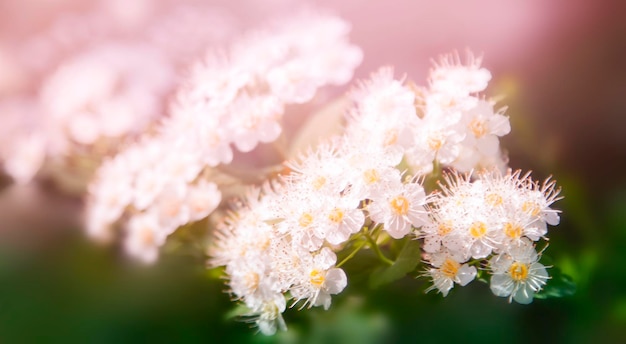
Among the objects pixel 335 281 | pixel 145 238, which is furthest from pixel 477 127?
pixel 145 238

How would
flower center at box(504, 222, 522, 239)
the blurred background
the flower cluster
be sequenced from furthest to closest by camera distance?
the flower cluster
the blurred background
flower center at box(504, 222, 522, 239)

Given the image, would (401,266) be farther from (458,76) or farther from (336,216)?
(458,76)

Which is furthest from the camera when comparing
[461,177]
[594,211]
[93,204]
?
[93,204]

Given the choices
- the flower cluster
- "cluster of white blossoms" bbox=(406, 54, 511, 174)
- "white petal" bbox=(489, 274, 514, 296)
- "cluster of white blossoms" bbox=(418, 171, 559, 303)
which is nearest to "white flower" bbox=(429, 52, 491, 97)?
"cluster of white blossoms" bbox=(406, 54, 511, 174)

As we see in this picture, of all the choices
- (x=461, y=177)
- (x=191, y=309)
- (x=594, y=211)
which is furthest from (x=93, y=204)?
(x=594, y=211)

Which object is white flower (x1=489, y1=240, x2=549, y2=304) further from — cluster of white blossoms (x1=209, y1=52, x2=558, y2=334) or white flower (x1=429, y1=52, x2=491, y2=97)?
white flower (x1=429, y1=52, x2=491, y2=97)

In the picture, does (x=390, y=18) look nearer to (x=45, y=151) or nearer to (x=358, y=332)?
(x=358, y=332)
